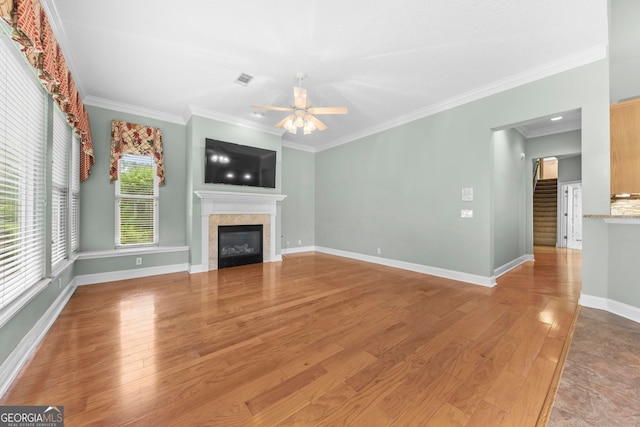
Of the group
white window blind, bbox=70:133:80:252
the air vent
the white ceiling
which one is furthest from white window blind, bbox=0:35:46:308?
the air vent

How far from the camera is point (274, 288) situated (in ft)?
11.4

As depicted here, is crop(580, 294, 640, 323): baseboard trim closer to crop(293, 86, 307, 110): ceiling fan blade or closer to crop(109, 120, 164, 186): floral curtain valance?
crop(293, 86, 307, 110): ceiling fan blade

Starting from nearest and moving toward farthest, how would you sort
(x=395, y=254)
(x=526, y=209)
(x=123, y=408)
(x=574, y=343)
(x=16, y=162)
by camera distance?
(x=123, y=408), (x=16, y=162), (x=574, y=343), (x=395, y=254), (x=526, y=209)

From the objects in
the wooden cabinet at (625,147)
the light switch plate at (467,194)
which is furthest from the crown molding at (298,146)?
the wooden cabinet at (625,147)

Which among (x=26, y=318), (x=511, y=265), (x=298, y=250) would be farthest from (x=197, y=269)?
(x=511, y=265)

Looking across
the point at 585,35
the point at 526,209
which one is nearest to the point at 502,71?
the point at 585,35

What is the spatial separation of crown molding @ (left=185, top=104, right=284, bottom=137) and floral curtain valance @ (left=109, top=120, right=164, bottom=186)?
2.35 ft

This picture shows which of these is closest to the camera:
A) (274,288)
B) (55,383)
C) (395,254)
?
(55,383)

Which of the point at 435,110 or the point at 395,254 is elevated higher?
the point at 435,110

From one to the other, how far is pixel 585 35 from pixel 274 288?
183 inches

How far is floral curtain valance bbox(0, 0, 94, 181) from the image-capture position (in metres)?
1.46

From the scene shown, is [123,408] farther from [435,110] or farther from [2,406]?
[435,110]

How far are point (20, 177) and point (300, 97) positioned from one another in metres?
2.71

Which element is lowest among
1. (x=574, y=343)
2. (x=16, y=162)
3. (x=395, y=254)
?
(x=574, y=343)
